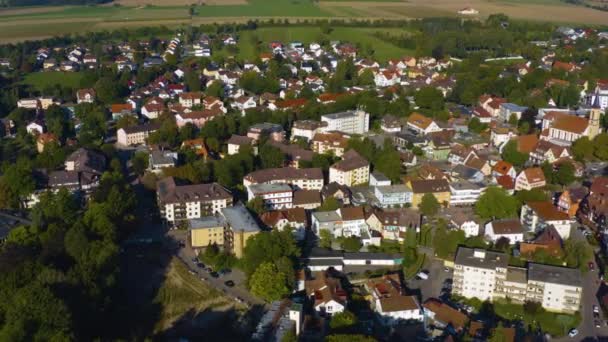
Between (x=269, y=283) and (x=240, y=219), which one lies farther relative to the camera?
(x=240, y=219)

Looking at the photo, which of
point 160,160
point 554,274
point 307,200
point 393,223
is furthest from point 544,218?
point 160,160

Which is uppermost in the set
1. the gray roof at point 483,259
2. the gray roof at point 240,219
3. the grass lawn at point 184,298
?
the gray roof at point 483,259

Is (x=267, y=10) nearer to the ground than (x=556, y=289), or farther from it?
farther from it

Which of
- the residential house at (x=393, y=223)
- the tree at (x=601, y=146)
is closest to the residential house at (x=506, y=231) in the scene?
the residential house at (x=393, y=223)

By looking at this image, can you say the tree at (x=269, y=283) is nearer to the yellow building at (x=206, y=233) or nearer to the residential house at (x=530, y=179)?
the yellow building at (x=206, y=233)

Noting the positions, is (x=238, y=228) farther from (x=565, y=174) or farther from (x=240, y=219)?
(x=565, y=174)

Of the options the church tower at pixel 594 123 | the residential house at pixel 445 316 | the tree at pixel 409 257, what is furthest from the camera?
the church tower at pixel 594 123

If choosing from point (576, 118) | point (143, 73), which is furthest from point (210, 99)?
point (576, 118)
